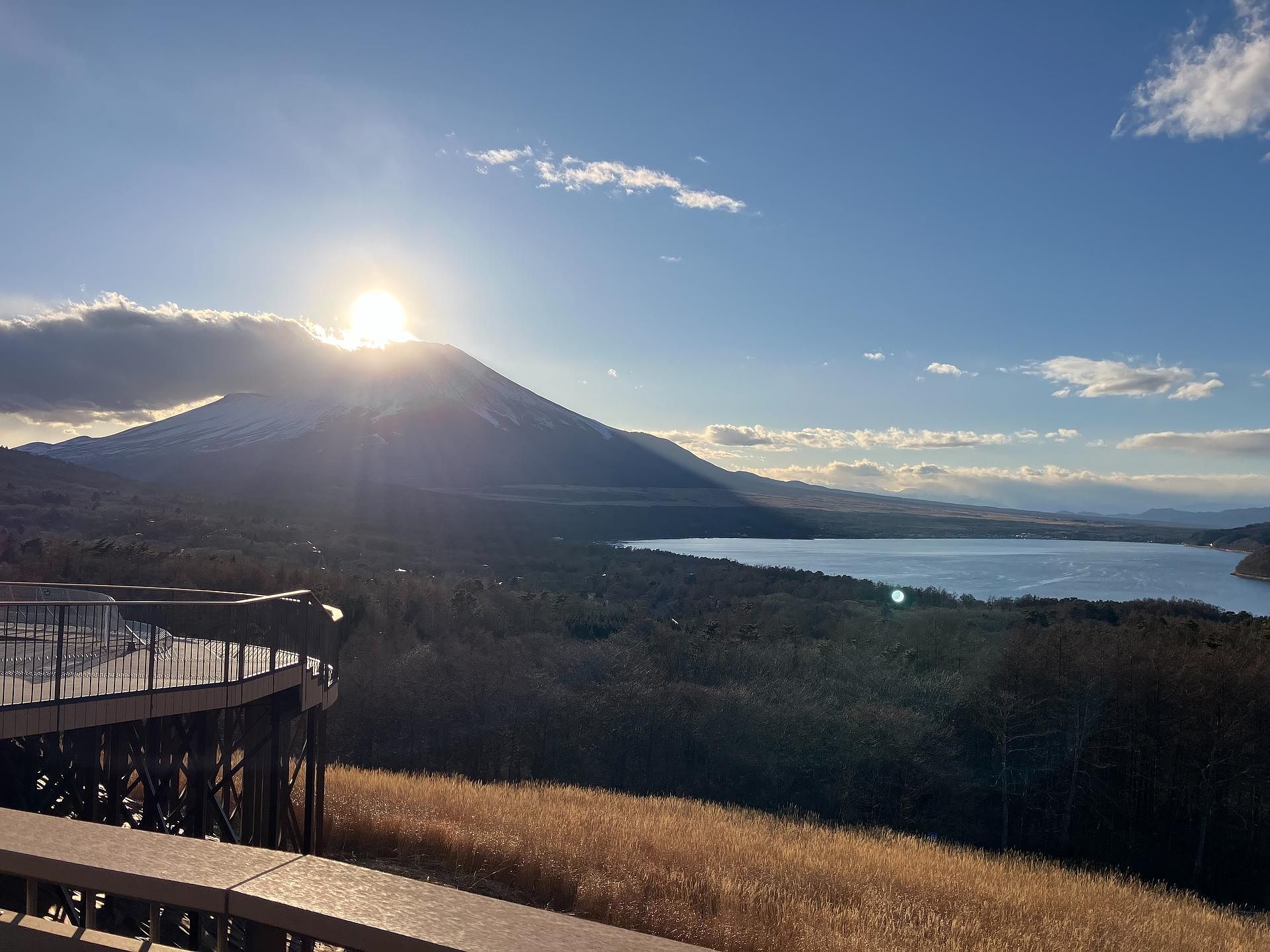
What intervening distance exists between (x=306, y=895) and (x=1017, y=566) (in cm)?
14520

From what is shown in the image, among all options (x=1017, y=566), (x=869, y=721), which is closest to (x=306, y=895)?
(x=869, y=721)

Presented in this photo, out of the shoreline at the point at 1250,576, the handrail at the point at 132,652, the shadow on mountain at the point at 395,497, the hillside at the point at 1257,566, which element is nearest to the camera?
the handrail at the point at 132,652

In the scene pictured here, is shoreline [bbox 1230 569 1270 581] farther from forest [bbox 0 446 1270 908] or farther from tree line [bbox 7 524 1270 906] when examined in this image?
tree line [bbox 7 524 1270 906]

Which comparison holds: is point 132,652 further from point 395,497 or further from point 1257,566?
point 1257,566

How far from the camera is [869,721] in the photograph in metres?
34.3

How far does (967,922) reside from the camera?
1215 cm

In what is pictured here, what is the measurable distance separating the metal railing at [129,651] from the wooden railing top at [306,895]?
21.3ft

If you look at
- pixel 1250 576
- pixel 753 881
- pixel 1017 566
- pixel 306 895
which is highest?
pixel 306 895

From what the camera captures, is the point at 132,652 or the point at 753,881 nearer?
the point at 132,652

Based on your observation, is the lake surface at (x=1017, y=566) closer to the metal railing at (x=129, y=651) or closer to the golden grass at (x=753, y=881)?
the golden grass at (x=753, y=881)

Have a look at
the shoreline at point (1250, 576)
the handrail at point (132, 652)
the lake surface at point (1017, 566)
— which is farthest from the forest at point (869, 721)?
the shoreline at point (1250, 576)

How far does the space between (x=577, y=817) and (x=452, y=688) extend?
19521 mm

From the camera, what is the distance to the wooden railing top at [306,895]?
2324 millimetres

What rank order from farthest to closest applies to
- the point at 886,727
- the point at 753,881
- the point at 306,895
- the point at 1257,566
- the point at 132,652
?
the point at 1257,566
the point at 886,727
the point at 753,881
the point at 132,652
the point at 306,895
